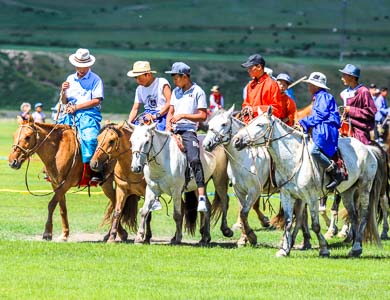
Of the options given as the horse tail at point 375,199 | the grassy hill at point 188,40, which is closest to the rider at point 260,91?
the horse tail at point 375,199

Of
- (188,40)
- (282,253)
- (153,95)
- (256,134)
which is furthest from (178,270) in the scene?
(188,40)

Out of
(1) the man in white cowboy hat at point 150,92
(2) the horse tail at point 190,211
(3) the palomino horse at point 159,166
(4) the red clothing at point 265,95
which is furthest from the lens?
(2) the horse tail at point 190,211

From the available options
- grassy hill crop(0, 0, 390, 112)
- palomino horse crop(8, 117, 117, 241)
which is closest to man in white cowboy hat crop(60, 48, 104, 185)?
palomino horse crop(8, 117, 117, 241)

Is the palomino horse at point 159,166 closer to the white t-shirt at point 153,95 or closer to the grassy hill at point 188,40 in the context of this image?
the white t-shirt at point 153,95

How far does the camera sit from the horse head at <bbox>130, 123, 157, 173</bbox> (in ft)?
54.4

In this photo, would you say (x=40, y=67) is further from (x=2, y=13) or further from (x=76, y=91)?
(x=76, y=91)

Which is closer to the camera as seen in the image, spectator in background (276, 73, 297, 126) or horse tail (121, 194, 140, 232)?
horse tail (121, 194, 140, 232)

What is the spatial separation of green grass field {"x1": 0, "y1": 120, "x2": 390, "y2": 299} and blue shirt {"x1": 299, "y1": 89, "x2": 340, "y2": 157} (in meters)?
1.57

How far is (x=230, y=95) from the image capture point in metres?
68.6

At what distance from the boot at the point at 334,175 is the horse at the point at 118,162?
3.04 m

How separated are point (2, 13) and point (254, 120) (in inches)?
3749

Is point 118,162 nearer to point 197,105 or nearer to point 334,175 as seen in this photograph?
point 197,105

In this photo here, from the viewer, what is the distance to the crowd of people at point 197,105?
16.5 meters

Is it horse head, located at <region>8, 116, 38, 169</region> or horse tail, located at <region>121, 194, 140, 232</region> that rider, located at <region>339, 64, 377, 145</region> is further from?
horse head, located at <region>8, 116, 38, 169</region>
